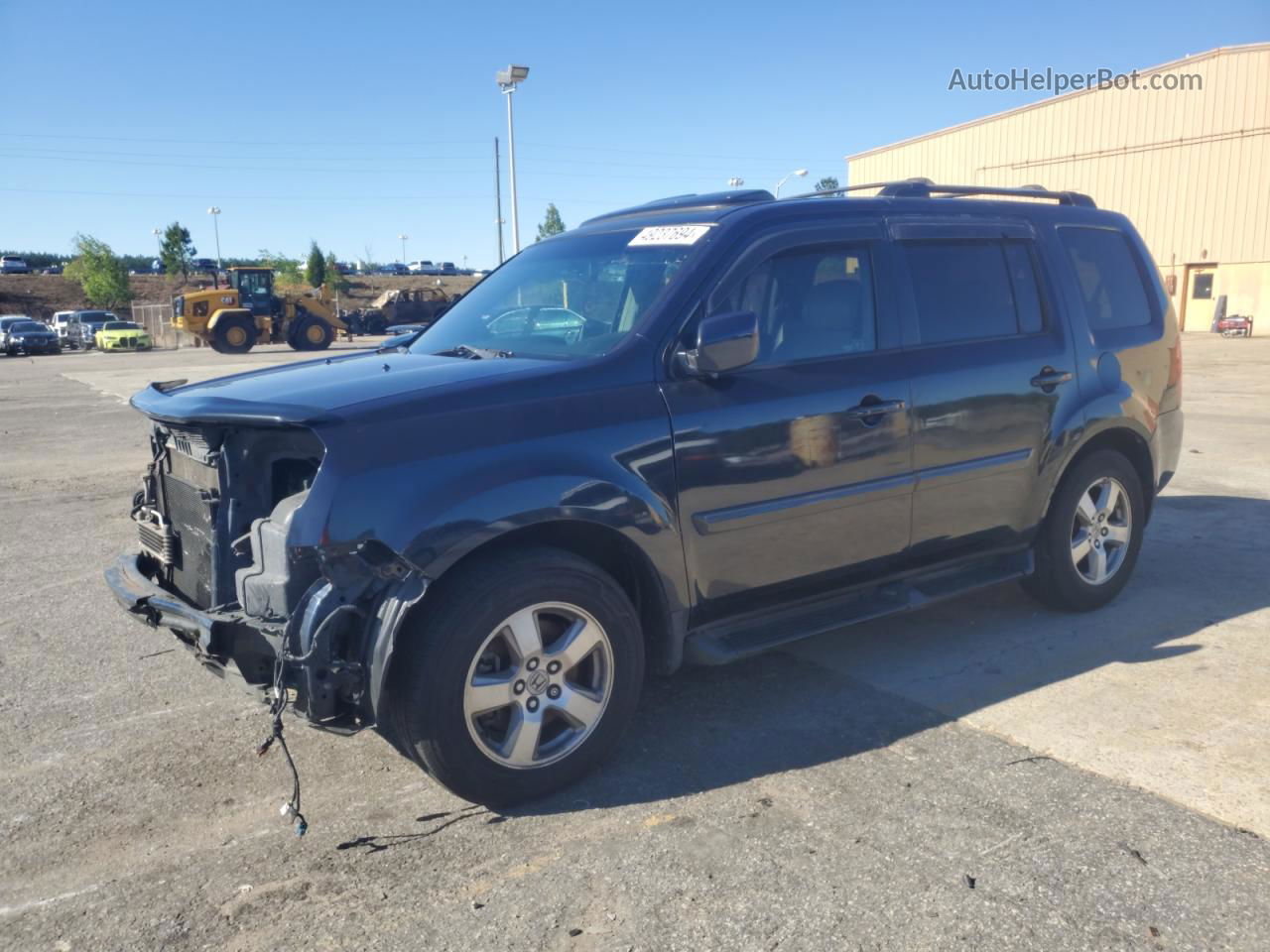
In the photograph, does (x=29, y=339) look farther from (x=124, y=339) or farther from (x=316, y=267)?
(x=316, y=267)

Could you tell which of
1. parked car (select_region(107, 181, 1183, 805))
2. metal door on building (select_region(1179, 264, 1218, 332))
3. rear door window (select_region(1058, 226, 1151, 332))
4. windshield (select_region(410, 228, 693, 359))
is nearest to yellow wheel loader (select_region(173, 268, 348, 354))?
metal door on building (select_region(1179, 264, 1218, 332))

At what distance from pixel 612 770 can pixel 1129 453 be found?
3.42 meters

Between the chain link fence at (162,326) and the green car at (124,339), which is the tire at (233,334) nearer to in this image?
the green car at (124,339)

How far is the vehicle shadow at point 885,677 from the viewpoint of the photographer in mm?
3619

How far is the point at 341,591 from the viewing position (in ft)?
9.91

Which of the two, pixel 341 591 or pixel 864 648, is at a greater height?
pixel 341 591

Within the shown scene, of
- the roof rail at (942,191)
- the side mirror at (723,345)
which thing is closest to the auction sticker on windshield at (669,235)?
the side mirror at (723,345)

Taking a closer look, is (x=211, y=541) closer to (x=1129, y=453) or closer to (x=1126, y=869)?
(x=1126, y=869)

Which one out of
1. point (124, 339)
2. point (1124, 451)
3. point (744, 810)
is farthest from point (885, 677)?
point (124, 339)

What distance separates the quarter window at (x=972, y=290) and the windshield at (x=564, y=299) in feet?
3.86

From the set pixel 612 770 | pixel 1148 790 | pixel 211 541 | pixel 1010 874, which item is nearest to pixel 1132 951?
pixel 1010 874

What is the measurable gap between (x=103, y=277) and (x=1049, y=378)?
248 feet

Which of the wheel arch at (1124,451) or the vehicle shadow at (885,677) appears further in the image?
the wheel arch at (1124,451)

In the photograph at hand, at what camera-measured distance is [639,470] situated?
351 centimetres
